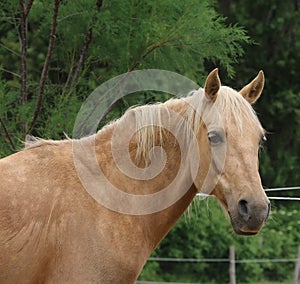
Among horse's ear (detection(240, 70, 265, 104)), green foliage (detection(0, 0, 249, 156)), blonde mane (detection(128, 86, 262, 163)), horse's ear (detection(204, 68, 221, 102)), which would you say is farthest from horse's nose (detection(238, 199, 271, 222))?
green foliage (detection(0, 0, 249, 156))

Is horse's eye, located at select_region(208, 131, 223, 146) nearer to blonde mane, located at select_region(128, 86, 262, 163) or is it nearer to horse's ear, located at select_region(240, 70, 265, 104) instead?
blonde mane, located at select_region(128, 86, 262, 163)

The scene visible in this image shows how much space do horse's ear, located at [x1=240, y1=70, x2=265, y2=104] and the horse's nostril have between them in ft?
2.37

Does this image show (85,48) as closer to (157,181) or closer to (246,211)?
(157,181)

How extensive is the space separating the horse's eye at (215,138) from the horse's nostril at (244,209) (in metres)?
0.35

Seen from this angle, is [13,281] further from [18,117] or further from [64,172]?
[18,117]

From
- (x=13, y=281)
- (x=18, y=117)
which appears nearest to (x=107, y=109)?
(x=18, y=117)

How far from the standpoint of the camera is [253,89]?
404 cm

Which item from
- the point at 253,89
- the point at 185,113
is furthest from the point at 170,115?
the point at 253,89

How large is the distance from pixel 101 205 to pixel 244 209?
777 millimetres

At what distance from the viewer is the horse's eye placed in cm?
369

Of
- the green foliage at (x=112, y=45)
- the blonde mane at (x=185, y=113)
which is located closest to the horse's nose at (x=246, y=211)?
the blonde mane at (x=185, y=113)

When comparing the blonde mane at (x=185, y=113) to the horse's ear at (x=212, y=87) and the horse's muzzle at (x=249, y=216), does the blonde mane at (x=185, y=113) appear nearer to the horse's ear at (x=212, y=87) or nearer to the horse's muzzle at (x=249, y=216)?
the horse's ear at (x=212, y=87)

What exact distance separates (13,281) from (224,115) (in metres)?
1.41

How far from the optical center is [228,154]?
3.65 meters
